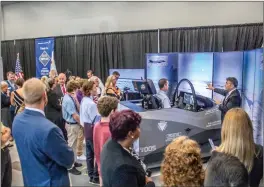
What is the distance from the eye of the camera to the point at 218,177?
4.36 feet

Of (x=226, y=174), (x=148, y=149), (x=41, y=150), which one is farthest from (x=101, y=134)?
(x=226, y=174)

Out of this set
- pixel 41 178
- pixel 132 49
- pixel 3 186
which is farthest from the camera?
pixel 132 49

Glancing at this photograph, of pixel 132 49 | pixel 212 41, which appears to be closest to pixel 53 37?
pixel 132 49

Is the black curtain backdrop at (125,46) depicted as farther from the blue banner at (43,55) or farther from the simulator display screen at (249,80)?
the simulator display screen at (249,80)

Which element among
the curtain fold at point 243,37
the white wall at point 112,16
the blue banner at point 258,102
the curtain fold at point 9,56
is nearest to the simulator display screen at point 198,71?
the blue banner at point 258,102

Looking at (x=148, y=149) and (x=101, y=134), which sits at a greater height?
(x=101, y=134)

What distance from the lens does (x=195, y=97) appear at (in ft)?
12.4

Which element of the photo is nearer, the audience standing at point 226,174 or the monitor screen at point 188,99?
the audience standing at point 226,174

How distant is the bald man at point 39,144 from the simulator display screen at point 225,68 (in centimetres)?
296

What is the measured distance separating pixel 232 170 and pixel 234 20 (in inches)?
201

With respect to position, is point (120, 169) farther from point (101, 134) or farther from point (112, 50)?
point (112, 50)

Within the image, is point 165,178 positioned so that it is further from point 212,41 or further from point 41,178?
point 212,41

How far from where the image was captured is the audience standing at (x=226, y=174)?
1.30m

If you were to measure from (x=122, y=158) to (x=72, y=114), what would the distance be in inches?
88.7
